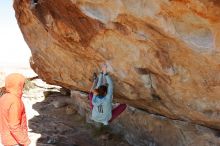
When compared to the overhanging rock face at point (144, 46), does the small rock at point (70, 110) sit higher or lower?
lower

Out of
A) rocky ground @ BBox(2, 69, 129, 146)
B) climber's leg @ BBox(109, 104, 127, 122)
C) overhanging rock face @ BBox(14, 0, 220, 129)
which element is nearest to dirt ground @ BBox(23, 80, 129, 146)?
rocky ground @ BBox(2, 69, 129, 146)

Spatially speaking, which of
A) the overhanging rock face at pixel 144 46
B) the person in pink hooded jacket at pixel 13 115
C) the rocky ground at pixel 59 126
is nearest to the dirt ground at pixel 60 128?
the rocky ground at pixel 59 126

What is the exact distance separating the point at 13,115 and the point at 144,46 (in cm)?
221

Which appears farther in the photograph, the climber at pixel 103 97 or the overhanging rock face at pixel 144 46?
the climber at pixel 103 97

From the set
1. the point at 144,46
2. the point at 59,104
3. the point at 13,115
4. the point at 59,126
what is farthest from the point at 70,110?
the point at 13,115

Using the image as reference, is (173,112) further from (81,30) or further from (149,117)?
(81,30)

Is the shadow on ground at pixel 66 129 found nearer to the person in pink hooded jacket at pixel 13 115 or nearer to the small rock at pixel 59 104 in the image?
the small rock at pixel 59 104

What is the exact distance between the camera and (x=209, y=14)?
514 cm

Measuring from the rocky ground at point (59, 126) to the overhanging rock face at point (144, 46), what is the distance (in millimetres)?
1535

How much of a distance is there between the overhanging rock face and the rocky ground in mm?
1535

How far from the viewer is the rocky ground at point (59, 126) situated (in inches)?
373

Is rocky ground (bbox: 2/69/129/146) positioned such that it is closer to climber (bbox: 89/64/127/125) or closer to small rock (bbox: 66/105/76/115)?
small rock (bbox: 66/105/76/115)

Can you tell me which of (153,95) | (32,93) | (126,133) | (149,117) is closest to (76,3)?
(153,95)

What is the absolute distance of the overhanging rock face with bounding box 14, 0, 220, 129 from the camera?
5527 millimetres
